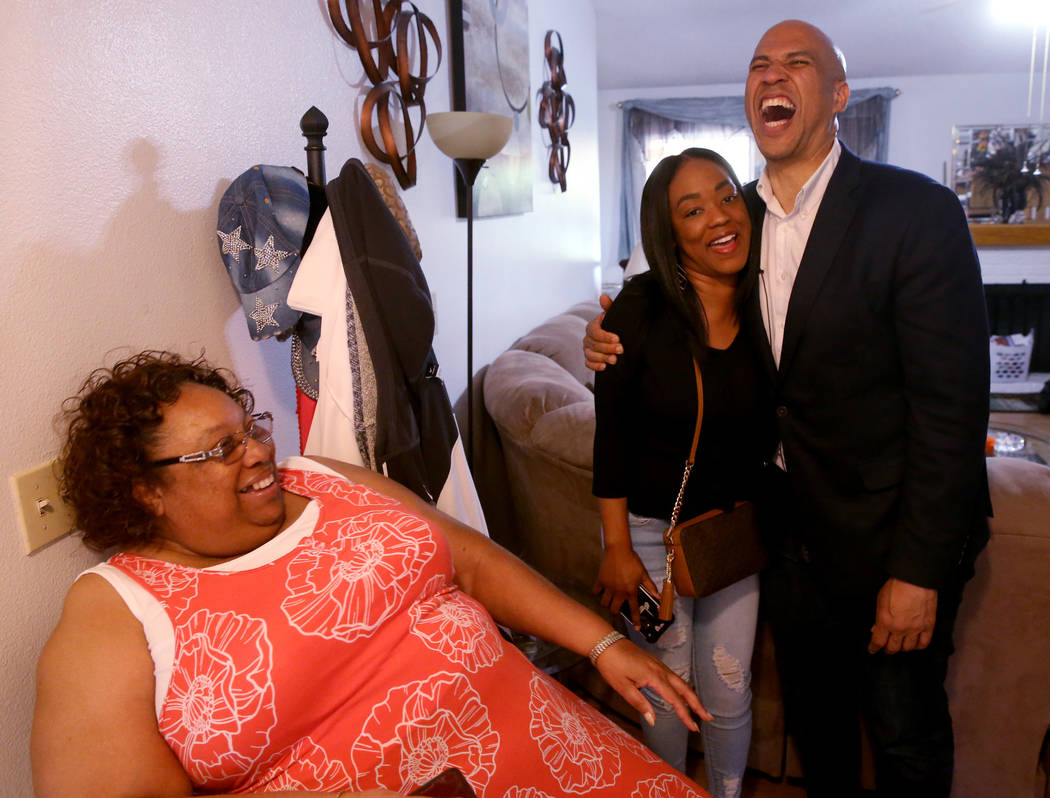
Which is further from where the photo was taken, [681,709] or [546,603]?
[546,603]

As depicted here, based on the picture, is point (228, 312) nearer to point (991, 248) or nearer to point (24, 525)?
point (24, 525)

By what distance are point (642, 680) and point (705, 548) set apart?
0.30m

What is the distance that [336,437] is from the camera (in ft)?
4.27

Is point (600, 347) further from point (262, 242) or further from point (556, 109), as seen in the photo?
point (556, 109)

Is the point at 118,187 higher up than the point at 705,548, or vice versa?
the point at 118,187

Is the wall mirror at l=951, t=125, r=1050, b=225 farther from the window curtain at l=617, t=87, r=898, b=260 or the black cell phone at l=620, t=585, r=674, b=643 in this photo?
the black cell phone at l=620, t=585, r=674, b=643

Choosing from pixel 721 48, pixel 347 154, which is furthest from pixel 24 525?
pixel 721 48

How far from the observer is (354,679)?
990 mm

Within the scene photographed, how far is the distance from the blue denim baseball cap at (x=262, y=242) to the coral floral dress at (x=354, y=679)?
33 cm

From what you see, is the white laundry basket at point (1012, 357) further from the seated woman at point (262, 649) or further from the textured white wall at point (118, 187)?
the seated woman at point (262, 649)

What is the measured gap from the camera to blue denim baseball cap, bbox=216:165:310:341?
4.09ft

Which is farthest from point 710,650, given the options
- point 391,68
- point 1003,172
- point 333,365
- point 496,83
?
point 1003,172

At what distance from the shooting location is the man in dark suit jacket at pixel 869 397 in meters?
1.20

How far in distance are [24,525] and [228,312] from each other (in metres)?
0.52
